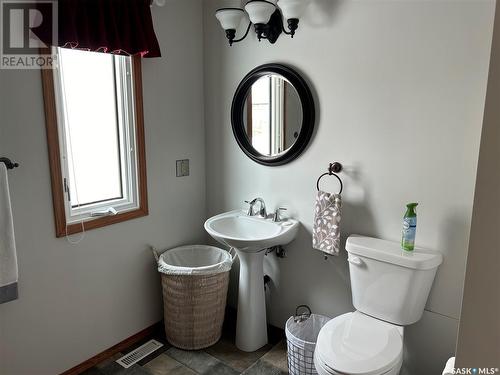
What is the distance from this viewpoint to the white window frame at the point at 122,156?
201 centimetres

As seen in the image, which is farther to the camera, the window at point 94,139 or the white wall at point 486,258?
the window at point 94,139

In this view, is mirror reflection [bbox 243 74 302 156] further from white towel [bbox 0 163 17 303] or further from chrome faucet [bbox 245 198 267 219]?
white towel [bbox 0 163 17 303]

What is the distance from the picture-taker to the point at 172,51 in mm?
2420

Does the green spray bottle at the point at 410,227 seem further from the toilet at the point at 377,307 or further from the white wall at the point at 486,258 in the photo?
the white wall at the point at 486,258

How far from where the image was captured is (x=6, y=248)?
5.71 ft

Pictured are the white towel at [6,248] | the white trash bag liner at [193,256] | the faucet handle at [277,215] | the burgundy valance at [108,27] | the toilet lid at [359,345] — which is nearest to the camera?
the toilet lid at [359,345]

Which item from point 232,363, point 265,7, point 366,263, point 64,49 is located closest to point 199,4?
point 265,7

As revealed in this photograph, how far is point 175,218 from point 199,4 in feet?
4.68

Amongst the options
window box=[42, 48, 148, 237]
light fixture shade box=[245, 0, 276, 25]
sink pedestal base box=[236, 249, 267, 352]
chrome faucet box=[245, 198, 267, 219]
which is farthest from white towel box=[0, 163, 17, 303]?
light fixture shade box=[245, 0, 276, 25]

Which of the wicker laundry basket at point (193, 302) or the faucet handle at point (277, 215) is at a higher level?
the faucet handle at point (277, 215)

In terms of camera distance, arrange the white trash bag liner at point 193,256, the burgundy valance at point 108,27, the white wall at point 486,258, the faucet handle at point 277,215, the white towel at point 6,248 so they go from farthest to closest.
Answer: the white trash bag liner at point 193,256 → the faucet handle at point 277,215 → the burgundy valance at point 108,27 → the white towel at point 6,248 → the white wall at point 486,258

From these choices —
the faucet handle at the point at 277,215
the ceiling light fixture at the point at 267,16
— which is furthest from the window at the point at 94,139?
the faucet handle at the point at 277,215

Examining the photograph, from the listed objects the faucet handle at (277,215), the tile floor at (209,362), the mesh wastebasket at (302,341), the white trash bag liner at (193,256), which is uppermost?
the faucet handle at (277,215)

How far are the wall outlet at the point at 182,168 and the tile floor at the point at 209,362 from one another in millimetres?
1102
